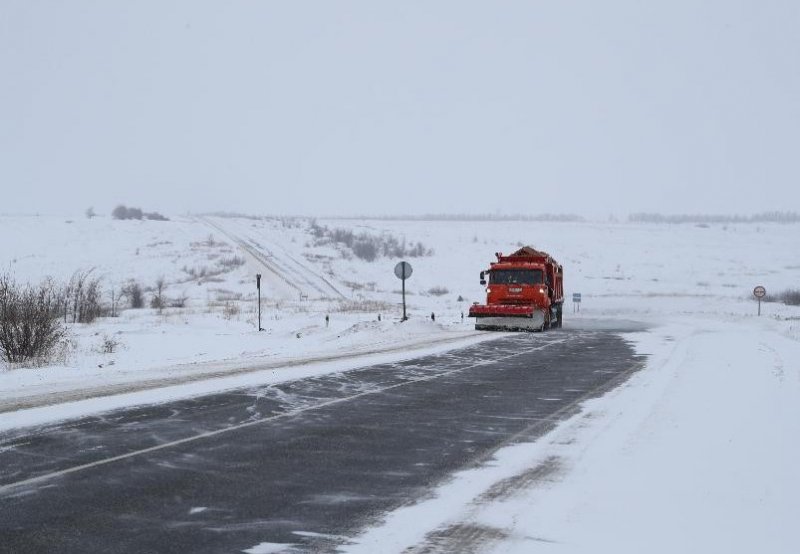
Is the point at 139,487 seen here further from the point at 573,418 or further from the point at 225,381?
the point at 225,381

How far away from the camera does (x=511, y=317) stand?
103 feet

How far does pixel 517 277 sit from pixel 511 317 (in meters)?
2.17

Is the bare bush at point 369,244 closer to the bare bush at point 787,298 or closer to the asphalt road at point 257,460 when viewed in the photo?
the bare bush at point 787,298

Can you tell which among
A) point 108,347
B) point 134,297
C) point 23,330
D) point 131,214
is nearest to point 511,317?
point 108,347

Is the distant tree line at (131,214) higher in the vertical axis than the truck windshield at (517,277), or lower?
higher

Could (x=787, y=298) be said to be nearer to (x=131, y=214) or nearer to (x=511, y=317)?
(x=511, y=317)

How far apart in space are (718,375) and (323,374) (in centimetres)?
773

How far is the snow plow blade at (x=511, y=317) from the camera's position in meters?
31.1

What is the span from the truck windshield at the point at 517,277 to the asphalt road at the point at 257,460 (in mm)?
17571

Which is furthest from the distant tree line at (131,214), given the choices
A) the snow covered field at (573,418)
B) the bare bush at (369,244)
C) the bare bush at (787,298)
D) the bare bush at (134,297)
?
the bare bush at (787,298)

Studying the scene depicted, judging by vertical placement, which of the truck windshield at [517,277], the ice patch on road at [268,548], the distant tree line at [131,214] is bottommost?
the ice patch on road at [268,548]

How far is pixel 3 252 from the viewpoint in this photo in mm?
75562

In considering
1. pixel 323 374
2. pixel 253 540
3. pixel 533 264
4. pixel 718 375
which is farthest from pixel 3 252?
pixel 253 540

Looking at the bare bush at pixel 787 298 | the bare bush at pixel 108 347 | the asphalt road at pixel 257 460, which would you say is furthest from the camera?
the bare bush at pixel 787 298
